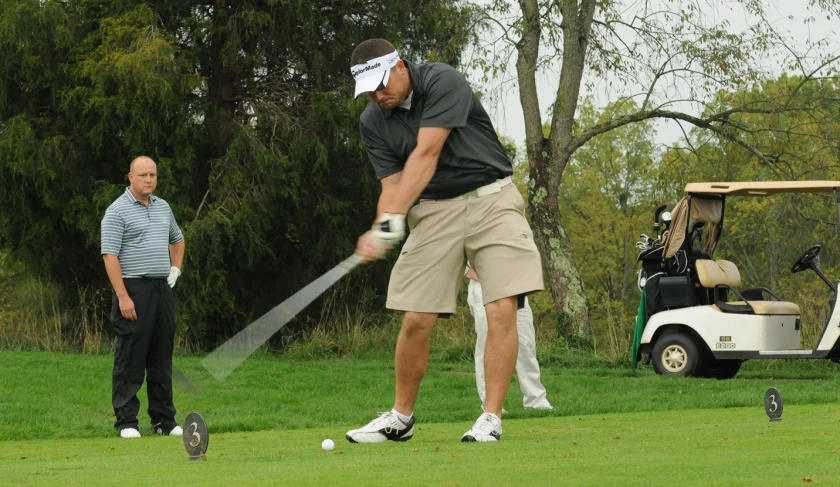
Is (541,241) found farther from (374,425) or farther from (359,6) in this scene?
(374,425)

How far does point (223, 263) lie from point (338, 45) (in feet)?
13.7

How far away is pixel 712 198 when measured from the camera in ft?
47.6

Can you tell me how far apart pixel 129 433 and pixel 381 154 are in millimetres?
3088

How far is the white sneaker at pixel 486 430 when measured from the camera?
5.78 meters

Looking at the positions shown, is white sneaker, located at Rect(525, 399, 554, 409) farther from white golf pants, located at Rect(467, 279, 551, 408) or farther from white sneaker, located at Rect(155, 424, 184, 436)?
white sneaker, located at Rect(155, 424, 184, 436)

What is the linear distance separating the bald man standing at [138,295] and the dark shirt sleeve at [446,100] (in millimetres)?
2967

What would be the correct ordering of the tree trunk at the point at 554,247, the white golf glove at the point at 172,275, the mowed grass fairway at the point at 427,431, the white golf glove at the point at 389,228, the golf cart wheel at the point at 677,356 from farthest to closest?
the tree trunk at the point at 554,247, the golf cart wheel at the point at 677,356, the white golf glove at the point at 172,275, the white golf glove at the point at 389,228, the mowed grass fairway at the point at 427,431

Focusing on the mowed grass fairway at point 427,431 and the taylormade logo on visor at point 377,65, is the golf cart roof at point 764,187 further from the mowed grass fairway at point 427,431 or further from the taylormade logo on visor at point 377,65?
the taylormade logo on visor at point 377,65

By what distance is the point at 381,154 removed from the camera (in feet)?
20.0

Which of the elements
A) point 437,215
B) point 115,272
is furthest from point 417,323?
point 115,272

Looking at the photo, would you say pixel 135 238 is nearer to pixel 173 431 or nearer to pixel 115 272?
pixel 115 272

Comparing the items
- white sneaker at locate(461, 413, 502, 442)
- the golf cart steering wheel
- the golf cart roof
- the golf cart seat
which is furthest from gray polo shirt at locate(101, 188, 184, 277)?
the golf cart steering wheel

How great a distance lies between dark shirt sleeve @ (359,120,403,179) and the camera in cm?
607

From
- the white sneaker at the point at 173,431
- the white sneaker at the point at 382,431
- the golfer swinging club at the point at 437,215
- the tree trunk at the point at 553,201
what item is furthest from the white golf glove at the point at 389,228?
the tree trunk at the point at 553,201
